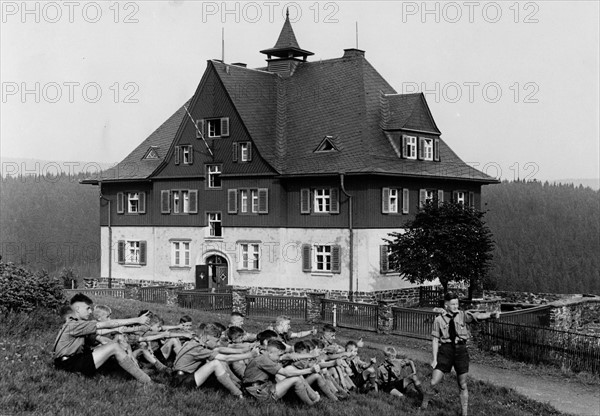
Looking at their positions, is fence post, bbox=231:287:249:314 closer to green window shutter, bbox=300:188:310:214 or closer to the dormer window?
green window shutter, bbox=300:188:310:214

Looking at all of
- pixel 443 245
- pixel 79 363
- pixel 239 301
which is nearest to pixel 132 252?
pixel 239 301

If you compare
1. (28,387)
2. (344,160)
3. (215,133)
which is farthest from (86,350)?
(215,133)

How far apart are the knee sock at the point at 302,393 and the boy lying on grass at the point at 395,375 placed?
2.81 meters

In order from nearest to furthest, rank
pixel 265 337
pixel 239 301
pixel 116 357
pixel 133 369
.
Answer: pixel 116 357 → pixel 133 369 → pixel 265 337 → pixel 239 301

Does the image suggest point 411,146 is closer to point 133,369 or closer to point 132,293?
point 132,293

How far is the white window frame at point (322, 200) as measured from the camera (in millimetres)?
42562

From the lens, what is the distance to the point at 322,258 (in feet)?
140

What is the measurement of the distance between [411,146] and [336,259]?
24.1 ft

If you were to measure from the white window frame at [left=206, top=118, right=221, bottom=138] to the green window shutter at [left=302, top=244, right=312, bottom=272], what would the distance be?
318 inches

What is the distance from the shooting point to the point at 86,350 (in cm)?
1438

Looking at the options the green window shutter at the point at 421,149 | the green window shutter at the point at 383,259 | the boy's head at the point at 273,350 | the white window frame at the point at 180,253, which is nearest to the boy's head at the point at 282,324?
the boy's head at the point at 273,350

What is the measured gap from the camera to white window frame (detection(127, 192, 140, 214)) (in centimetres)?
5072

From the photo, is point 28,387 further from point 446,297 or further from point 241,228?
point 241,228

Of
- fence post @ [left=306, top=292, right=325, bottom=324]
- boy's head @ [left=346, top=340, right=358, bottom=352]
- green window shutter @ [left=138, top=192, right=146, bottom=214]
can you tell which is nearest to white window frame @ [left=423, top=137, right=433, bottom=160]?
fence post @ [left=306, top=292, right=325, bottom=324]
